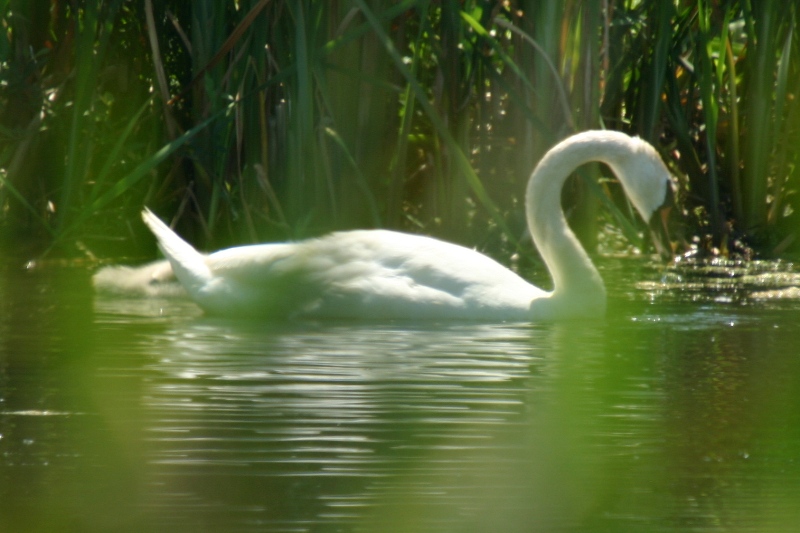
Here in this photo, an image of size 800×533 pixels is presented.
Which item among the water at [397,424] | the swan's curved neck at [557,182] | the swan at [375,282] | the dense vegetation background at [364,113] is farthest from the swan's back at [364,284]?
the dense vegetation background at [364,113]

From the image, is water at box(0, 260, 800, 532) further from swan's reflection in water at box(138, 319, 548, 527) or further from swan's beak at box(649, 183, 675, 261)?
swan's beak at box(649, 183, 675, 261)

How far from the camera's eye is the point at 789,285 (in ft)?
19.4

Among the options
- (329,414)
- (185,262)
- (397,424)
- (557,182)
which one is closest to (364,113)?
(557,182)

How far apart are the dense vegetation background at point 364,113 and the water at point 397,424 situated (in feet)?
3.79

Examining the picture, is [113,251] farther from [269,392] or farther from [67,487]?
[67,487]

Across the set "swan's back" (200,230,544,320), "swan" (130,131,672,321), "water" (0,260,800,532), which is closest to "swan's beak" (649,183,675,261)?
"swan" (130,131,672,321)

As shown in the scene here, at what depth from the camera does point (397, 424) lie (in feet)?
10.6

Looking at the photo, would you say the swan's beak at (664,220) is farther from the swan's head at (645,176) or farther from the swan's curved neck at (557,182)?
the swan's curved neck at (557,182)

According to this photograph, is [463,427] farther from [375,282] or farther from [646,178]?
[646,178]

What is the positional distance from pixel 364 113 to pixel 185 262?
142 cm

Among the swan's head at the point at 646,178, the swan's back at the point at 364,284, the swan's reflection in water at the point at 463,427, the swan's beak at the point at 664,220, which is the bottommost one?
the swan's reflection in water at the point at 463,427

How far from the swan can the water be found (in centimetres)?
15

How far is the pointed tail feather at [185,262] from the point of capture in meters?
→ 5.26

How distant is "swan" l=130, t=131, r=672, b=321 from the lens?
16.7 ft
